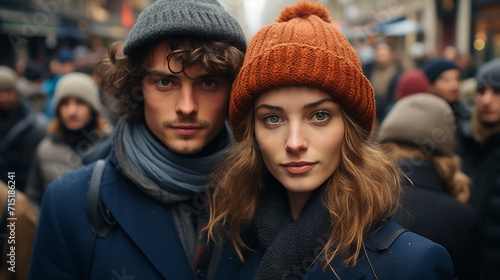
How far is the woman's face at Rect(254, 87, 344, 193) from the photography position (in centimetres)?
164

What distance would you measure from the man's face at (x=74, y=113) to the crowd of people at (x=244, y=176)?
190cm

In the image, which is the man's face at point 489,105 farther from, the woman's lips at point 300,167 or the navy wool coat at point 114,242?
the navy wool coat at point 114,242

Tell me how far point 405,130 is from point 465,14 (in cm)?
1401

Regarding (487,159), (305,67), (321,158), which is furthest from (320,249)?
(487,159)

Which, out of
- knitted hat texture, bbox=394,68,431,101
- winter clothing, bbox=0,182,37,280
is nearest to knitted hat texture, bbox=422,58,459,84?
knitted hat texture, bbox=394,68,431,101

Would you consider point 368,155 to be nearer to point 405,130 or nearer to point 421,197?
point 421,197

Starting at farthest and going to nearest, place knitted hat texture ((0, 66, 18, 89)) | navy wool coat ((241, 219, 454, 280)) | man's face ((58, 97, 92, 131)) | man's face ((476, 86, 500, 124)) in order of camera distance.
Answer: knitted hat texture ((0, 66, 18, 89)) → man's face ((58, 97, 92, 131)) → man's face ((476, 86, 500, 124)) → navy wool coat ((241, 219, 454, 280))

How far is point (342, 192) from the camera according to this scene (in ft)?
5.53

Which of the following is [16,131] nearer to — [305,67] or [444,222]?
[305,67]

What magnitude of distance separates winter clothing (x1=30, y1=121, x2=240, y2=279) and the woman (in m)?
0.38

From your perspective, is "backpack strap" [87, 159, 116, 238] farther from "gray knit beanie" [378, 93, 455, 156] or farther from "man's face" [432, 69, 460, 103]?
"man's face" [432, 69, 460, 103]

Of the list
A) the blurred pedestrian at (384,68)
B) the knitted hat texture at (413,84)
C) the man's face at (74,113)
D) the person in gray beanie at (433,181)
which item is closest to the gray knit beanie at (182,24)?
the person in gray beanie at (433,181)

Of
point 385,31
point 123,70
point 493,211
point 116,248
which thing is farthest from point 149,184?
point 385,31

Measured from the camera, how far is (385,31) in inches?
602
